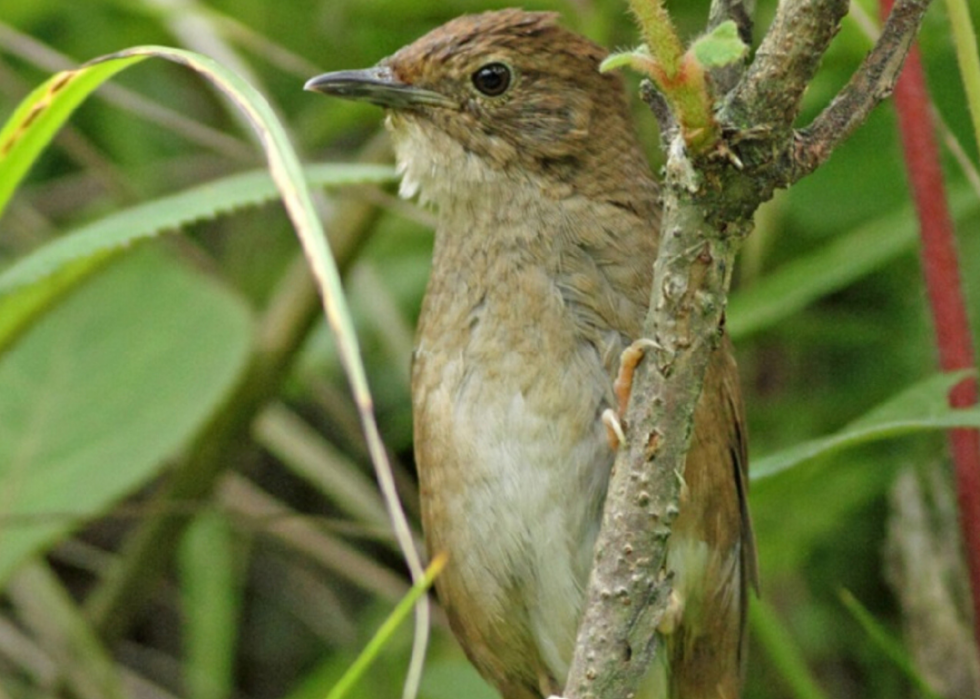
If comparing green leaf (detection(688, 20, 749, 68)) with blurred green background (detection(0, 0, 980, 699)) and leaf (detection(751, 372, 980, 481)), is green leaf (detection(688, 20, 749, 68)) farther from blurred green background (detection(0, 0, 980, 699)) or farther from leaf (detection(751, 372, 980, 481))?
blurred green background (detection(0, 0, 980, 699))

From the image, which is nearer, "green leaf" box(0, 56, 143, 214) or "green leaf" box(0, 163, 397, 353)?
"green leaf" box(0, 56, 143, 214)

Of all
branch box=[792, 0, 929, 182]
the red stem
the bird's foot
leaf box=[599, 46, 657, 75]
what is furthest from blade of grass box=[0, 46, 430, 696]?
the red stem

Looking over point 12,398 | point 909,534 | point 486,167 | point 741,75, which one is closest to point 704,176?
point 741,75

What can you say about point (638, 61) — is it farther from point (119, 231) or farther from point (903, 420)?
point (119, 231)

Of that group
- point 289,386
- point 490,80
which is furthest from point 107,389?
point 490,80

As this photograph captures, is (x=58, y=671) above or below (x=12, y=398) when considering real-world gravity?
below

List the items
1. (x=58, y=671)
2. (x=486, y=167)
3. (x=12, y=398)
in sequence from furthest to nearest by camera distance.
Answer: (x=58, y=671)
(x=12, y=398)
(x=486, y=167)

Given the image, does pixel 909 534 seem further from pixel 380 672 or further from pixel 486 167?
pixel 380 672
